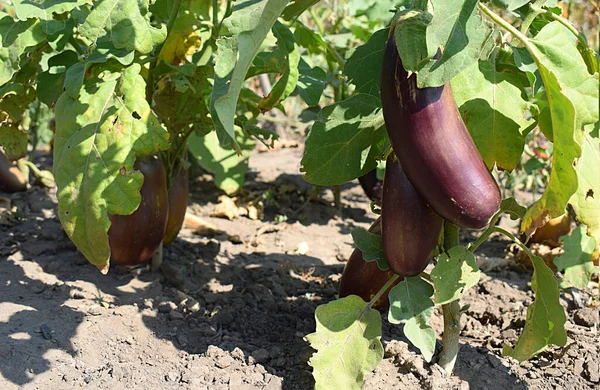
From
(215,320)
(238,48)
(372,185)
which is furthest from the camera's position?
(372,185)

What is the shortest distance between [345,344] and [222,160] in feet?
6.45

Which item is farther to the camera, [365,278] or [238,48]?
[365,278]

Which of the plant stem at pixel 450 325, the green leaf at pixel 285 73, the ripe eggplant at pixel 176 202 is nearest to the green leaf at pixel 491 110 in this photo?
the plant stem at pixel 450 325

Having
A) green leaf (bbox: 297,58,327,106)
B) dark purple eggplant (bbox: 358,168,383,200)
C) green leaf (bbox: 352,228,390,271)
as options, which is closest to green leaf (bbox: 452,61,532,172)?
green leaf (bbox: 352,228,390,271)

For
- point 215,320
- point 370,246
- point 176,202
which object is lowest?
point 215,320

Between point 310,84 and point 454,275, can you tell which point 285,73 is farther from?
point 454,275

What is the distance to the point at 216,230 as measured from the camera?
319 centimetres

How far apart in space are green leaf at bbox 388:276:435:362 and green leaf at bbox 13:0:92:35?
47.6 inches

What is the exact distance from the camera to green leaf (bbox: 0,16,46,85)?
2.06 meters

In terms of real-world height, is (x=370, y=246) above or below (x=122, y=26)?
below

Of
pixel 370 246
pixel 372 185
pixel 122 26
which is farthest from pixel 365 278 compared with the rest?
pixel 372 185

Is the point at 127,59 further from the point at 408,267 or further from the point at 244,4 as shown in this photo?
the point at 408,267

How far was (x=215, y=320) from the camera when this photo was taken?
2262 mm

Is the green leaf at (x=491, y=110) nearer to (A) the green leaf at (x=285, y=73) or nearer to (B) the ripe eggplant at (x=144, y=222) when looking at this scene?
(A) the green leaf at (x=285, y=73)
